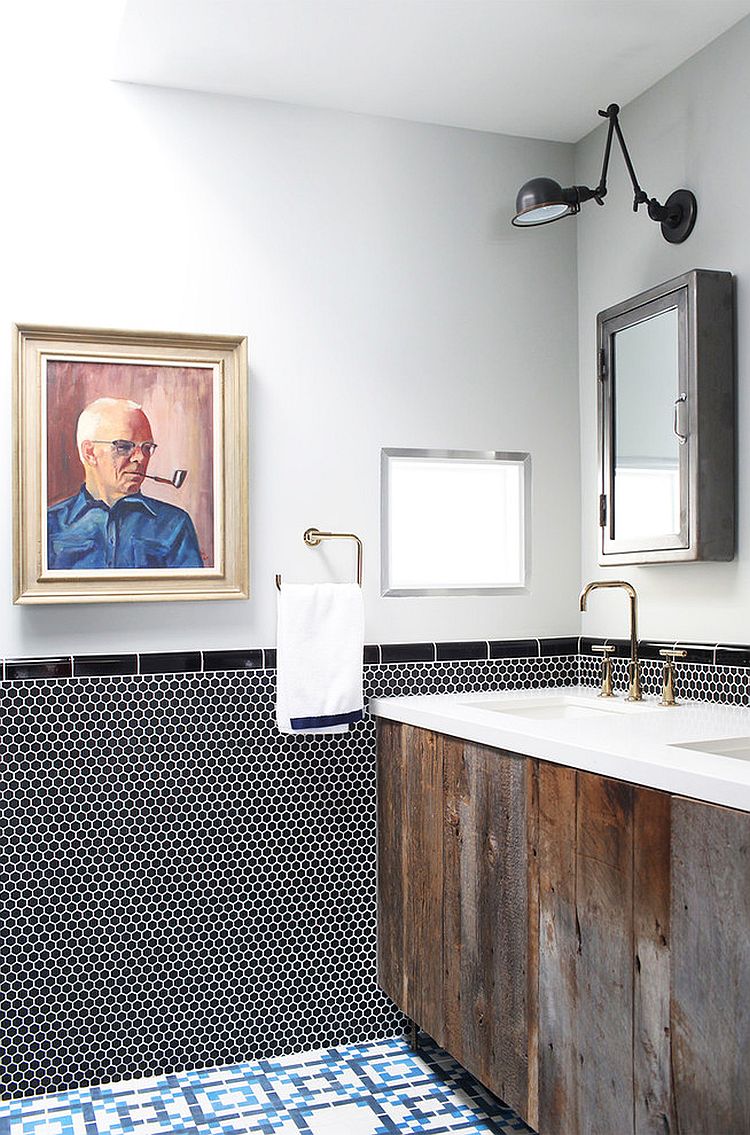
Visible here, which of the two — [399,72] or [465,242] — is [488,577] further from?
[399,72]

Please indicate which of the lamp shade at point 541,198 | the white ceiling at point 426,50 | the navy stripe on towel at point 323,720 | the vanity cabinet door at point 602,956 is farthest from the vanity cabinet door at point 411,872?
the white ceiling at point 426,50

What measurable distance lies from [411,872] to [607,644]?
83 cm

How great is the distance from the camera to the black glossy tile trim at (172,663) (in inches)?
105

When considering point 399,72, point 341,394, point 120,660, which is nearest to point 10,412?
point 120,660

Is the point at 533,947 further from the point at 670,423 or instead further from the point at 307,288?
the point at 307,288

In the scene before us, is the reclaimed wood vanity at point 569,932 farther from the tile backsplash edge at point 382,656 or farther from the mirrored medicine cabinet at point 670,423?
the mirrored medicine cabinet at point 670,423

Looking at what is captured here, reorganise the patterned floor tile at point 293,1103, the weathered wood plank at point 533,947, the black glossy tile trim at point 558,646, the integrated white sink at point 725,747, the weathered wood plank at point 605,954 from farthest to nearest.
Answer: the black glossy tile trim at point 558,646 → the patterned floor tile at point 293,1103 → the weathered wood plank at point 533,947 → the integrated white sink at point 725,747 → the weathered wood plank at point 605,954

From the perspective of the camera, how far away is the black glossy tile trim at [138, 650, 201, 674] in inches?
105

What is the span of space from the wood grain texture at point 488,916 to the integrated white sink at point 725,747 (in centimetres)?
33

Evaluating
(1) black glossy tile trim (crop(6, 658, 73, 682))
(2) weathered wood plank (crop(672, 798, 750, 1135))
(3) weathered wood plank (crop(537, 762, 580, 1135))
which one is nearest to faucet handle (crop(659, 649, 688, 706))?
(3) weathered wood plank (crop(537, 762, 580, 1135))

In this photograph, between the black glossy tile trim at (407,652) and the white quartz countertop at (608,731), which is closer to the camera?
the white quartz countertop at (608,731)

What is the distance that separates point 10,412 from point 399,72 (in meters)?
1.30

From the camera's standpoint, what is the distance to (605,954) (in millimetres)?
1809

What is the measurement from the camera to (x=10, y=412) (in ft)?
8.44
